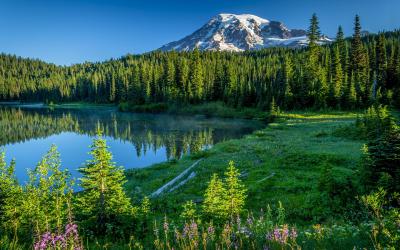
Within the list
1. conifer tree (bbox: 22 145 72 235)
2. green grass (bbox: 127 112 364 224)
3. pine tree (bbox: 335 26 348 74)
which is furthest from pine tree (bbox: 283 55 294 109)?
conifer tree (bbox: 22 145 72 235)

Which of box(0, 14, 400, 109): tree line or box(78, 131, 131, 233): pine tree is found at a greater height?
box(0, 14, 400, 109): tree line

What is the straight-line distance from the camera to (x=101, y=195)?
1035 centimetres

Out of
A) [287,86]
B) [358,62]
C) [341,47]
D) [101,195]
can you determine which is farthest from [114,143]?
[341,47]

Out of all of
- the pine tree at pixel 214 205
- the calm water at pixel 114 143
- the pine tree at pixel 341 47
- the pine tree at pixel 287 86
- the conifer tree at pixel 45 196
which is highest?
the pine tree at pixel 341 47

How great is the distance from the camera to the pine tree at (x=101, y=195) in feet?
33.5

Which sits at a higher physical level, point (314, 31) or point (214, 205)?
point (314, 31)

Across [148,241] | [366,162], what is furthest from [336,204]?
[148,241]

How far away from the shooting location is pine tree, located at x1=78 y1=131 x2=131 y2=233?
33.5 ft

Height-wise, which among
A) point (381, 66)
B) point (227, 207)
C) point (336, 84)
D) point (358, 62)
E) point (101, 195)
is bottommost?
point (227, 207)

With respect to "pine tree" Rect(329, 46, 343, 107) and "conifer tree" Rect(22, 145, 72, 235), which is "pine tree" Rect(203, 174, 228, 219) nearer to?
"conifer tree" Rect(22, 145, 72, 235)

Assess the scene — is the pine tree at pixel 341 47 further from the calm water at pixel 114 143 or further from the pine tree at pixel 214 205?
the pine tree at pixel 214 205

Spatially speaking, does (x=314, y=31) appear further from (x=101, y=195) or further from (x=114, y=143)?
(x=101, y=195)

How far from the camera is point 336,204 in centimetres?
1355

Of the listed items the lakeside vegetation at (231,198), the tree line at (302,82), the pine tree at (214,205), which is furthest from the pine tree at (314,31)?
the pine tree at (214,205)
